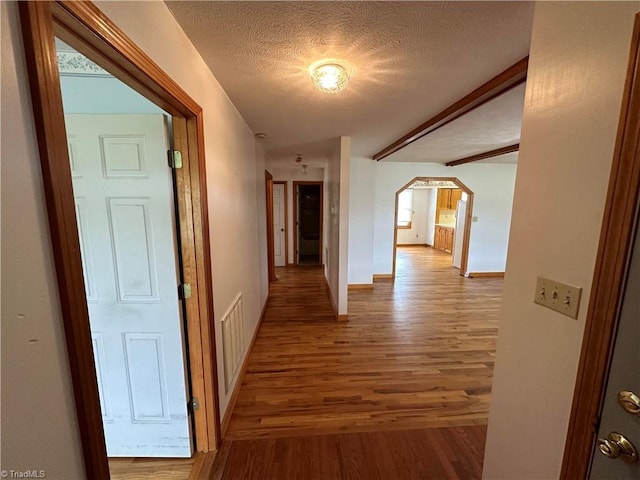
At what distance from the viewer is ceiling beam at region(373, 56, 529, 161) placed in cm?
148

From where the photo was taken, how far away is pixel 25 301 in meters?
0.51

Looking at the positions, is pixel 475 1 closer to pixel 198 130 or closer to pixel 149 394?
pixel 198 130

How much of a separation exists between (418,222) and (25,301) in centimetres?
972

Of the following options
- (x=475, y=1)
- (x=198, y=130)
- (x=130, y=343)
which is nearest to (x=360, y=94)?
(x=475, y=1)

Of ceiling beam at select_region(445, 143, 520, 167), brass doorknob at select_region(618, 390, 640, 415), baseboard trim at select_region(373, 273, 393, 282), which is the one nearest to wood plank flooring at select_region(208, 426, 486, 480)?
brass doorknob at select_region(618, 390, 640, 415)

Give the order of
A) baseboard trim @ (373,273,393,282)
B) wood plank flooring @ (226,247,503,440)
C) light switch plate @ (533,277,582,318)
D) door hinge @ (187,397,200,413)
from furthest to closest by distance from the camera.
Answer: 1. baseboard trim @ (373,273,393,282)
2. wood plank flooring @ (226,247,503,440)
3. door hinge @ (187,397,200,413)
4. light switch plate @ (533,277,582,318)

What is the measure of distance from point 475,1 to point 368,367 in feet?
8.59

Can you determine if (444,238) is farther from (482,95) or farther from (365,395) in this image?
(365,395)

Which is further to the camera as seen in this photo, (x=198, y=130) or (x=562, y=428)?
(x=198, y=130)

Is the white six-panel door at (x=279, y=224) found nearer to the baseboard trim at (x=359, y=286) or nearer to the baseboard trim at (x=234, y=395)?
the baseboard trim at (x=359, y=286)

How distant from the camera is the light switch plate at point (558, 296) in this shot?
83cm

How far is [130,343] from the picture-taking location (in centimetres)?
143

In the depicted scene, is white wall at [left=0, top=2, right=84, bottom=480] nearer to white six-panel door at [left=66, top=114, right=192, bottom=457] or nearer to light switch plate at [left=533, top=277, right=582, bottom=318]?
white six-panel door at [left=66, top=114, right=192, bottom=457]

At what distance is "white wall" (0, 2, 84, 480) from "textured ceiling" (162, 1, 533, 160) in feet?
2.87
